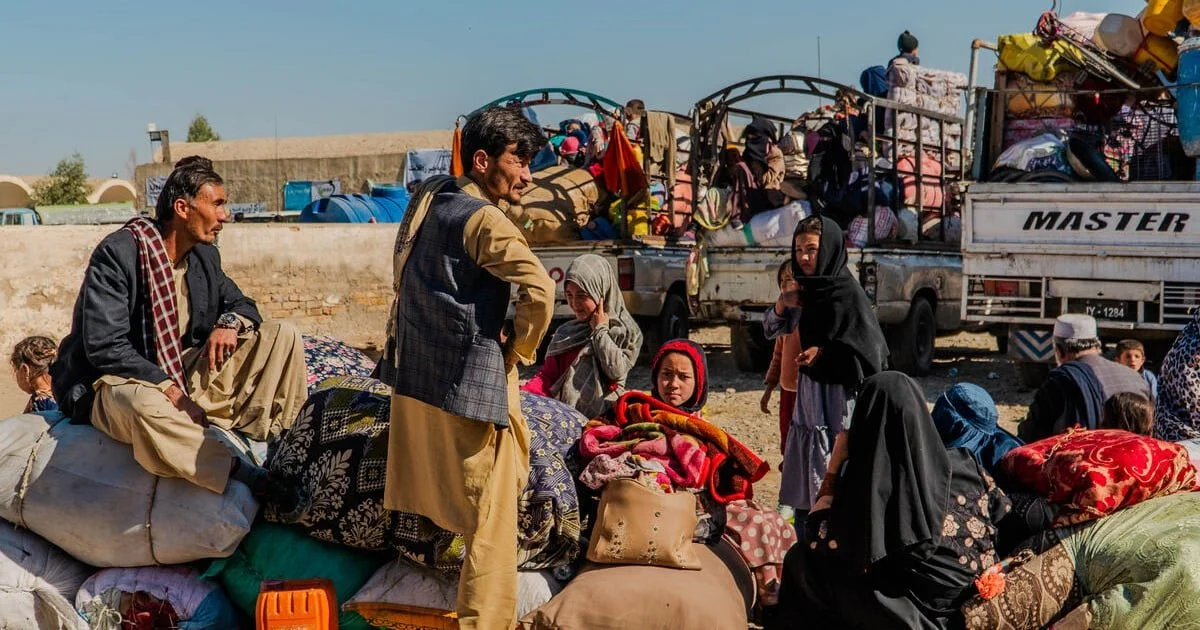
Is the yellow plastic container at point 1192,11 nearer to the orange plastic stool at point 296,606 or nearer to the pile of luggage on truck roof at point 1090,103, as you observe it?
the pile of luggage on truck roof at point 1090,103

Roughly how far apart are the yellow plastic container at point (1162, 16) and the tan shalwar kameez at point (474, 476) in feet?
22.9

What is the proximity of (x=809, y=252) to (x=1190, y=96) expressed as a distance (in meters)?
4.72

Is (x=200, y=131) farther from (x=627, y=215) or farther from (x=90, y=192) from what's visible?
(x=627, y=215)

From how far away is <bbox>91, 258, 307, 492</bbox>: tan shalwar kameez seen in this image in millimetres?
3750

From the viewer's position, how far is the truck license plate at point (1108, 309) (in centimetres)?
841

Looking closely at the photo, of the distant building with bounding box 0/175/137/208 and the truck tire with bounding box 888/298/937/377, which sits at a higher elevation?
the distant building with bounding box 0/175/137/208

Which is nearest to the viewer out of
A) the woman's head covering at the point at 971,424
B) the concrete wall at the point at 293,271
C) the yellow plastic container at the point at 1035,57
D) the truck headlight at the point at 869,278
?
the woman's head covering at the point at 971,424

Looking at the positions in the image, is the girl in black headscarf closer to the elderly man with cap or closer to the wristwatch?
the elderly man with cap

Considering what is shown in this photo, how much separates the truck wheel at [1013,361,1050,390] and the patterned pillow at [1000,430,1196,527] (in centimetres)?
555

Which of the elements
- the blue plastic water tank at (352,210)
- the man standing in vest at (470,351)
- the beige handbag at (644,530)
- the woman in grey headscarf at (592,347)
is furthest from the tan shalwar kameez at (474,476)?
the blue plastic water tank at (352,210)

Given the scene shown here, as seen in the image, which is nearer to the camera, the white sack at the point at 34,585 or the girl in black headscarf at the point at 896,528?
the girl in black headscarf at the point at 896,528

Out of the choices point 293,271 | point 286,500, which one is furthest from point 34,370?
point 293,271

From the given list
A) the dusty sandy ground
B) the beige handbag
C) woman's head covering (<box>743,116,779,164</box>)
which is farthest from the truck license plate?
the beige handbag

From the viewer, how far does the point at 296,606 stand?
146 inches
